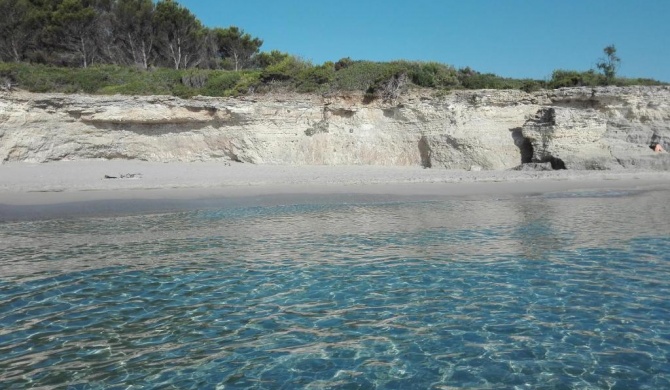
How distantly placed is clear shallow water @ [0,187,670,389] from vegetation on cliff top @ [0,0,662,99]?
45.0 ft

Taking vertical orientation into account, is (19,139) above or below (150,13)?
below

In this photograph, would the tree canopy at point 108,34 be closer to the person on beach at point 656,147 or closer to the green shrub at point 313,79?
the green shrub at point 313,79

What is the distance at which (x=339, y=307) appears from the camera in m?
5.36

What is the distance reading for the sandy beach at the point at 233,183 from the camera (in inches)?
551

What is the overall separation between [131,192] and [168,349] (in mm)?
12264

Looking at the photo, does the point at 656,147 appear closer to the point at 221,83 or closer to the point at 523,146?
the point at 523,146

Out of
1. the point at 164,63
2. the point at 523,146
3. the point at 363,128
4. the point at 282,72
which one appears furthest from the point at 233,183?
the point at 164,63

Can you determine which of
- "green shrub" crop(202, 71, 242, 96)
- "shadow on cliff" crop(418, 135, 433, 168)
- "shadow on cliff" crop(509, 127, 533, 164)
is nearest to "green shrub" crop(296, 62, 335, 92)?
"green shrub" crop(202, 71, 242, 96)

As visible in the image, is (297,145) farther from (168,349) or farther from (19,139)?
(168,349)

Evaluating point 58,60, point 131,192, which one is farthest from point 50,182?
point 58,60

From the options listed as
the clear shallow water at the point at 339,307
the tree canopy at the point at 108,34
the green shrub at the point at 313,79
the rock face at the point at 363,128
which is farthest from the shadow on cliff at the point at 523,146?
the tree canopy at the point at 108,34

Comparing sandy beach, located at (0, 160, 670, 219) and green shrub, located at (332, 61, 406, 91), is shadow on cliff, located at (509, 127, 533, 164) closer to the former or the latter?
sandy beach, located at (0, 160, 670, 219)

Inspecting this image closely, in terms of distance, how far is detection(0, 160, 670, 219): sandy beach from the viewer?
1398 cm

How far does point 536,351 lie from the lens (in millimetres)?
4211
